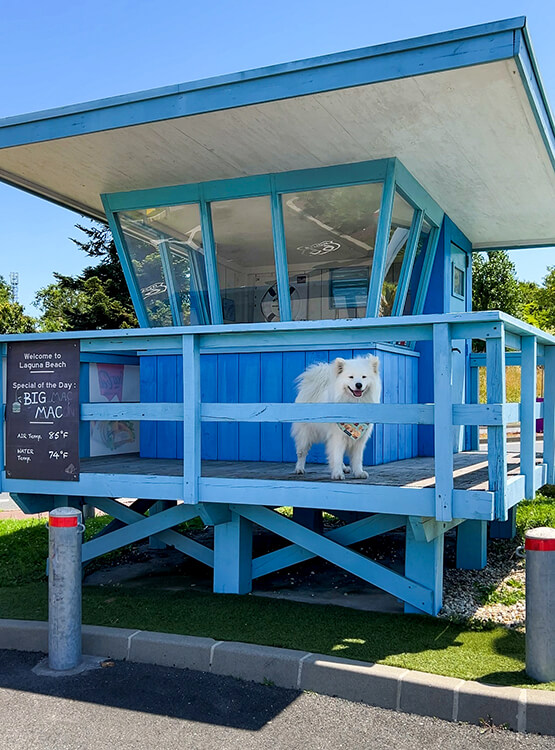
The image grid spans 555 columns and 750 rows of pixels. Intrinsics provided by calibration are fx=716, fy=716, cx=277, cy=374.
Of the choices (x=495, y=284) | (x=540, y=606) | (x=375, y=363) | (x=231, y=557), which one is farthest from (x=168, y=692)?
(x=495, y=284)

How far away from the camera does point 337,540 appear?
5961mm

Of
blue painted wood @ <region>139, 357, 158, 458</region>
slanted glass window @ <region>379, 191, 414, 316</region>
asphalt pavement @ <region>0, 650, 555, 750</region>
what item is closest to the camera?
asphalt pavement @ <region>0, 650, 555, 750</region>

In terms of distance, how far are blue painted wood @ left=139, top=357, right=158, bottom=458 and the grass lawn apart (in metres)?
1.98

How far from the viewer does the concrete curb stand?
3.64m

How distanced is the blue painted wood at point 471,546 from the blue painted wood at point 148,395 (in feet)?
10.9

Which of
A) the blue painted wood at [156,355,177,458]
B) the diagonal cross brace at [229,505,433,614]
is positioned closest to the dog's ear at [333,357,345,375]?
the diagonal cross brace at [229,505,433,614]

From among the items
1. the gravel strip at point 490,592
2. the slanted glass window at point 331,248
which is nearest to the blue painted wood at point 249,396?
the slanted glass window at point 331,248

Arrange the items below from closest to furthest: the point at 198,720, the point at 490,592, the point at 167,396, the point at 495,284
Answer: the point at 198,720 → the point at 490,592 → the point at 167,396 → the point at 495,284

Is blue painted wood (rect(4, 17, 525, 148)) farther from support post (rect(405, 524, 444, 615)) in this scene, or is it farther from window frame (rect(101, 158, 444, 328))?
support post (rect(405, 524, 444, 615))

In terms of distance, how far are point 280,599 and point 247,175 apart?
4404 millimetres

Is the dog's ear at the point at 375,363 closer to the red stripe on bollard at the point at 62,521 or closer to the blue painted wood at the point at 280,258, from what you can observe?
the blue painted wood at the point at 280,258

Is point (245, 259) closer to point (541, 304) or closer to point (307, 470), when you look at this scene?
point (307, 470)

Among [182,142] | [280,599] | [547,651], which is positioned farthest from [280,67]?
[547,651]

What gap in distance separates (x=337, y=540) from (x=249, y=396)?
6.77ft
